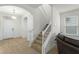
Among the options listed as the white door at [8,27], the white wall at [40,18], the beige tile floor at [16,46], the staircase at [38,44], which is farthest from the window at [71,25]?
the white door at [8,27]

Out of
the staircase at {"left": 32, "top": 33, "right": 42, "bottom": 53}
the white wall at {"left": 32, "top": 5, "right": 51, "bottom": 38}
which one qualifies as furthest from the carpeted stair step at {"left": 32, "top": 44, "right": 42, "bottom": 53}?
the white wall at {"left": 32, "top": 5, "right": 51, "bottom": 38}

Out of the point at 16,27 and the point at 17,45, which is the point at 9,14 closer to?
the point at 16,27

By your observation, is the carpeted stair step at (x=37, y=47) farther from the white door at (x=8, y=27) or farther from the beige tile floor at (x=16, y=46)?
the white door at (x=8, y=27)

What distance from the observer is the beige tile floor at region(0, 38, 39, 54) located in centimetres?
207

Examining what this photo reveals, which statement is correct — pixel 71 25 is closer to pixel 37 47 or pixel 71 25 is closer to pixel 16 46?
pixel 37 47

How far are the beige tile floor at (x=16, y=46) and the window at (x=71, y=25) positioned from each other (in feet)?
3.03

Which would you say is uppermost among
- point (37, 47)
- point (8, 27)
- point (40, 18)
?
point (40, 18)

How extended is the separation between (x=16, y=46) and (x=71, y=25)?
4.64 ft

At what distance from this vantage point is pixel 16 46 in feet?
7.22

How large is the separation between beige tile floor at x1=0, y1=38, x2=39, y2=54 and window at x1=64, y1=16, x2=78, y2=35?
3.03 ft

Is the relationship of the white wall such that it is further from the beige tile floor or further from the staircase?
the beige tile floor

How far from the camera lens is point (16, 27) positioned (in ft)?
7.32

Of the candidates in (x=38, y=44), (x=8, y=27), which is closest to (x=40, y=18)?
(x=38, y=44)

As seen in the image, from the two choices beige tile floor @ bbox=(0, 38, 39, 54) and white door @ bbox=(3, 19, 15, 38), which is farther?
white door @ bbox=(3, 19, 15, 38)
